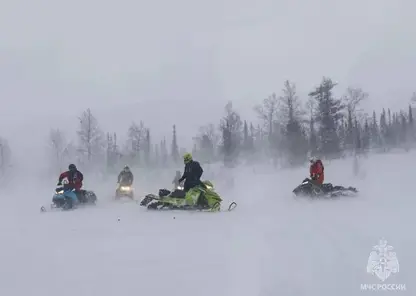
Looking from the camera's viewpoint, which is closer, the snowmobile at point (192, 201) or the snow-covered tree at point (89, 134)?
A: the snowmobile at point (192, 201)

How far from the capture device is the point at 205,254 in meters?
7.98

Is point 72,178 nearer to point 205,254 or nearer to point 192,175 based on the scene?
point 192,175

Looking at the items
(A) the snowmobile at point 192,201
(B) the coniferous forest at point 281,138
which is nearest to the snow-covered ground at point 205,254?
(A) the snowmobile at point 192,201

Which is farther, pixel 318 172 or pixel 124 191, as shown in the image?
pixel 124 191

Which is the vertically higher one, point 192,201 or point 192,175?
point 192,175

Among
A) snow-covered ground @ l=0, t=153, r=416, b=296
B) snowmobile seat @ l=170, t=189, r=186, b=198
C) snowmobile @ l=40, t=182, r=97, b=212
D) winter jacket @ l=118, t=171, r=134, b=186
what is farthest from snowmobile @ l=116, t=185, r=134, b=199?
snow-covered ground @ l=0, t=153, r=416, b=296

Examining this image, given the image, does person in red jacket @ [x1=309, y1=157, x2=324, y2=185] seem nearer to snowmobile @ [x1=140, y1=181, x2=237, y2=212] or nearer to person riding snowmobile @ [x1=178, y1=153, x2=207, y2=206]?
snowmobile @ [x1=140, y1=181, x2=237, y2=212]

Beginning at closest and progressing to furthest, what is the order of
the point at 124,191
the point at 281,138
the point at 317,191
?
1. the point at 317,191
2. the point at 124,191
3. the point at 281,138

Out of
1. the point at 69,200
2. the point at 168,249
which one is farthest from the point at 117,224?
the point at 69,200

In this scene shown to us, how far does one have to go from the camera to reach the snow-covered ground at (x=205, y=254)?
245 inches

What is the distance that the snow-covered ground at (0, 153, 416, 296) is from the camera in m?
6.22

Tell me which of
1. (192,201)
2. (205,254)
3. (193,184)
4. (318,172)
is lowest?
(205,254)

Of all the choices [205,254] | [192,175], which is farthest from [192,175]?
[205,254]

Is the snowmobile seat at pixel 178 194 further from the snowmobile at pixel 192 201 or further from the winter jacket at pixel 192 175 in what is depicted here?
the winter jacket at pixel 192 175
